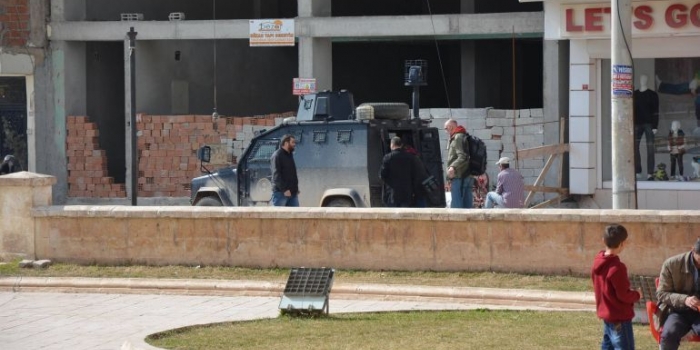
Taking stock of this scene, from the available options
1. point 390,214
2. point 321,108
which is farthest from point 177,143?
point 390,214

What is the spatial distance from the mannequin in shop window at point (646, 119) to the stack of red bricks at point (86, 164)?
13.1 meters

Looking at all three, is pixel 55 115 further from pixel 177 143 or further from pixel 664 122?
pixel 664 122

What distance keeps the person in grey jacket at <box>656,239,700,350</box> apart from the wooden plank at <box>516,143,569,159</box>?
45.2 feet

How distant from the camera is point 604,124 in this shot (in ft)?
80.9

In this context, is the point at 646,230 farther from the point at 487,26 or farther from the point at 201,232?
the point at 487,26

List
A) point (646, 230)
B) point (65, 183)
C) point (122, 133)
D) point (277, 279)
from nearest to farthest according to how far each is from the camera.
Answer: point (646, 230) → point (277, 279) → point (65, 183) → point (122, 133)

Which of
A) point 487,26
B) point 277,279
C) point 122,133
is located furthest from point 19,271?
point 122,133

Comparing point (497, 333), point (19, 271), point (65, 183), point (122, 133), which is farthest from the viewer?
point (122, 133)

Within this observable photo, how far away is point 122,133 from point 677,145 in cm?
1617

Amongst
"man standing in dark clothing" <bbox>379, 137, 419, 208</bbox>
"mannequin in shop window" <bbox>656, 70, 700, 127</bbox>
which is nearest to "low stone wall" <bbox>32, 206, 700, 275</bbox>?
"man standing in dark clothing" <bbox>379, 137, 419, 208</bbox>

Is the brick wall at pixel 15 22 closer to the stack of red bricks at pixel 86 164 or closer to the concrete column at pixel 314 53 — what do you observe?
the stack of red bricks at pixel 86 164

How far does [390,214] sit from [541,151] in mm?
8778

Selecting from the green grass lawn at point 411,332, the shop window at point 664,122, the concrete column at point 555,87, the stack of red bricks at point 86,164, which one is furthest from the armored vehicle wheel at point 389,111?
the stack of red bricks at point 86,164

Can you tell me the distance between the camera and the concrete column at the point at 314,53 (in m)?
30.6
